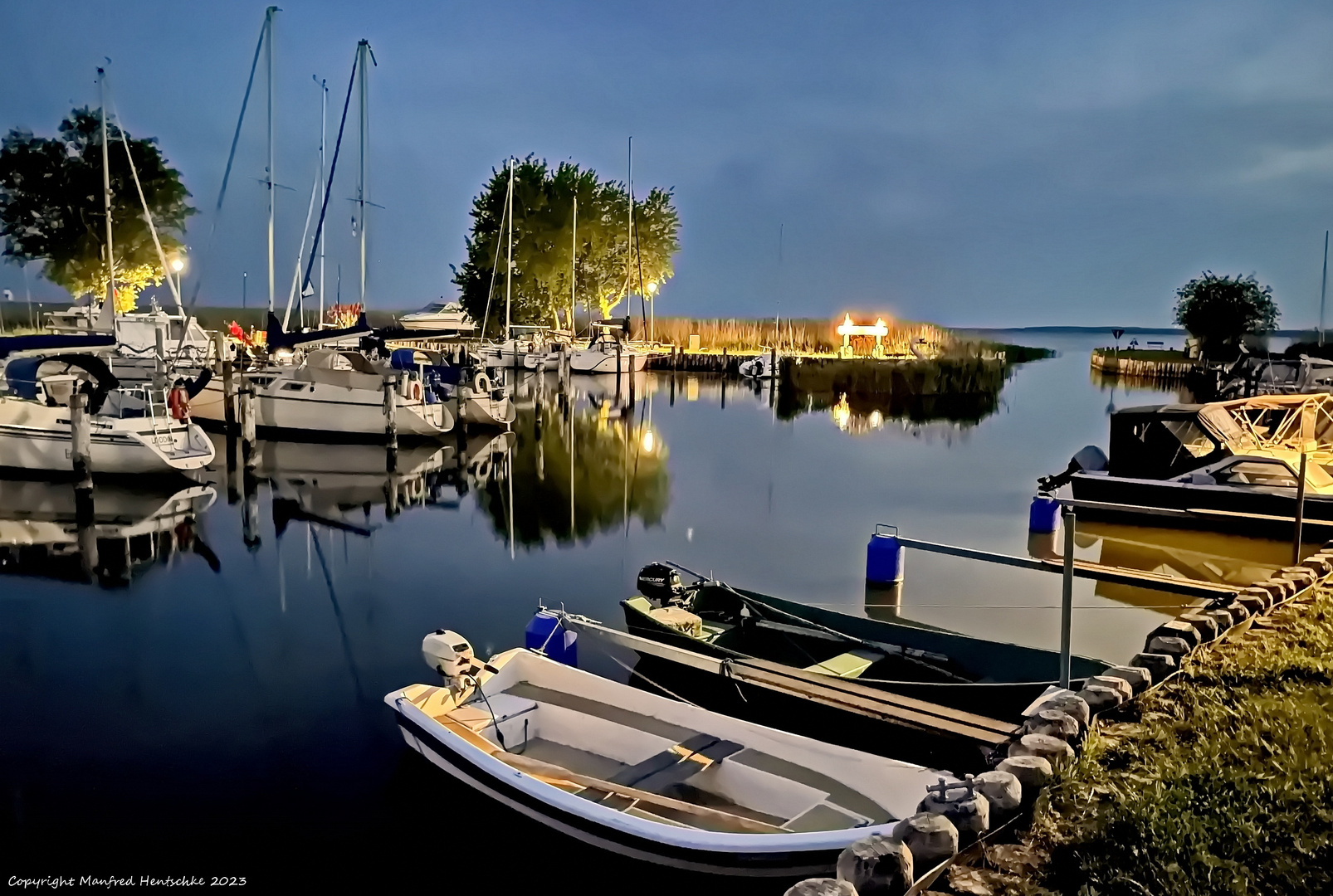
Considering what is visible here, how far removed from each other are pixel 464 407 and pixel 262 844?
2329cm

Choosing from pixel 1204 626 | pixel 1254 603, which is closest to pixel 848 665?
pixel 1204 626

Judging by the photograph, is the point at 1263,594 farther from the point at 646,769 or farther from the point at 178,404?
the point at 178,404

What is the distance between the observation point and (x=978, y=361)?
53.4 meters

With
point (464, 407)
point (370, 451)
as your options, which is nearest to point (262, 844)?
point (370, 451)

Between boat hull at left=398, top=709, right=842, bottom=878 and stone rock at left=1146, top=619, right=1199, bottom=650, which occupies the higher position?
stone rock at left=1146, top=619, right=1199, bottom=650

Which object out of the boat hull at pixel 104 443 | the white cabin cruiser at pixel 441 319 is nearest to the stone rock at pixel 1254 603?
the boat hull at pixel 104 443

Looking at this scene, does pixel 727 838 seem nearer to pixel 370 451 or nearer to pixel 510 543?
pixel 510 543

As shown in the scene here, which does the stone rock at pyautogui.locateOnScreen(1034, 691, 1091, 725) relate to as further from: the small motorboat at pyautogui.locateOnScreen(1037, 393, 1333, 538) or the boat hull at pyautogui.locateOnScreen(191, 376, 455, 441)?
the boat hull at pyautogui.locateOnScreen(191, 376, 455, 441)

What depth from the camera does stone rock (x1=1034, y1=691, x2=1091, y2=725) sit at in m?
5.74

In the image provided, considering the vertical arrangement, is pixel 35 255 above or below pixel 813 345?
above

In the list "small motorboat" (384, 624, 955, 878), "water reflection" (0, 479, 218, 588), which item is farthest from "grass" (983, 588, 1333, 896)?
"water reflection" (0, 479, 218, 588)

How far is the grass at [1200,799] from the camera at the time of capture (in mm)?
4066

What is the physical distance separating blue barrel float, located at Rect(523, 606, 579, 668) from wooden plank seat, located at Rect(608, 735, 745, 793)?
2365 millimetres

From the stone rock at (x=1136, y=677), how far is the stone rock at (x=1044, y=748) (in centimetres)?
141
